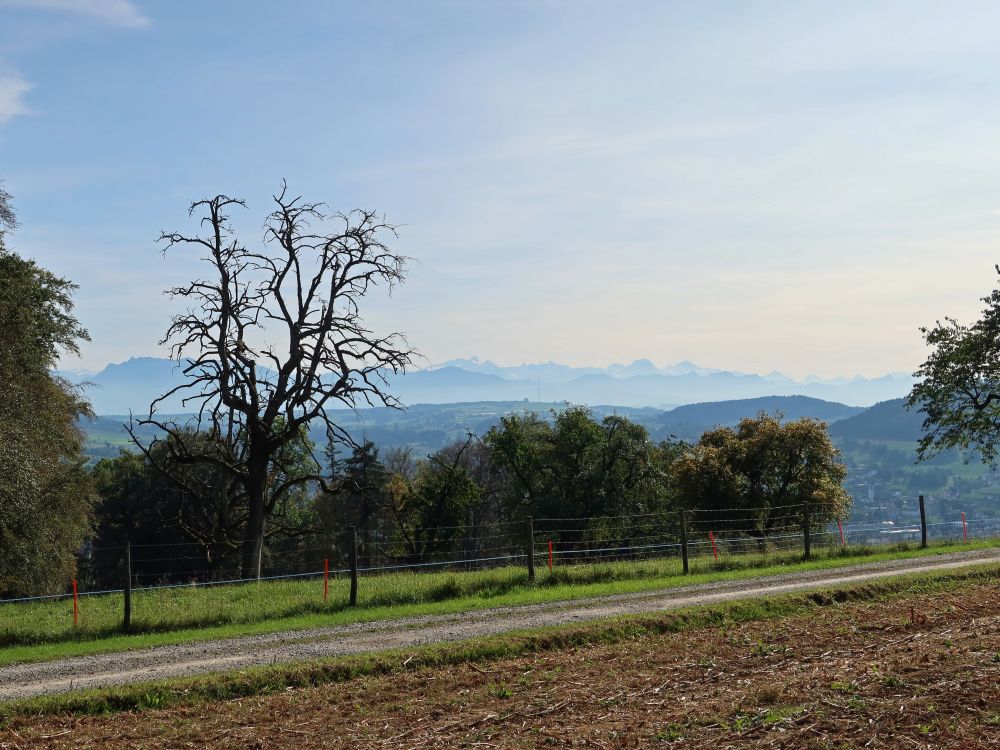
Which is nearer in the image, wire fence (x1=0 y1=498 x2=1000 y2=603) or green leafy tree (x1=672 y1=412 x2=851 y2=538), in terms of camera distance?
wire fence (x1=0 y1=498 x2=1000 y2=603)

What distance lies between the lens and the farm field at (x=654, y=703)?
8.39 metres

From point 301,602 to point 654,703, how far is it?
38.2ft

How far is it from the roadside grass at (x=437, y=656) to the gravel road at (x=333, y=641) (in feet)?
2.50

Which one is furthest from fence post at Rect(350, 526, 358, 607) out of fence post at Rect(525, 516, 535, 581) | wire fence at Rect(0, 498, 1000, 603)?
fence post at Rect(525, 516, 535, 581)

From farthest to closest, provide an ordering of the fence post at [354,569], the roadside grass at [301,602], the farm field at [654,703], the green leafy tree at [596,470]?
the green leafy tree at [596,470] < the fence post at [354,569] < the roadside grass at [301,602] < the farm field at [654,703]

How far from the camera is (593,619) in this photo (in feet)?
53.4

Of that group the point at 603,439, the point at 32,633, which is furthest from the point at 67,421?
the point at 603,439

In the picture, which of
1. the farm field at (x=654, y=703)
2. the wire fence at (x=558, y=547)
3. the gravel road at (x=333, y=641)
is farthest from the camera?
the wire fence at (x=558, y=547)

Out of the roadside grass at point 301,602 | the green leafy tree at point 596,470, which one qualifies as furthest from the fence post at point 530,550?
the green leafy tree at point 596,470

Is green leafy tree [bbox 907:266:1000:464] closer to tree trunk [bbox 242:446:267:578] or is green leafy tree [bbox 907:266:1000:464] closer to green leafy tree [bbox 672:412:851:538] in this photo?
green leafy tree [bbox 672:412:851:538]

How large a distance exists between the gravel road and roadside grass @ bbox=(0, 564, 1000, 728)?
0.76m

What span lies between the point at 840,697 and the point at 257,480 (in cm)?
2219

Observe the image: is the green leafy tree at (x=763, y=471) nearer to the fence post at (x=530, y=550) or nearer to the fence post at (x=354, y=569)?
the fence post at (x=530, y=550)

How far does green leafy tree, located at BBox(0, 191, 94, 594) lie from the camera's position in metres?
27.7
